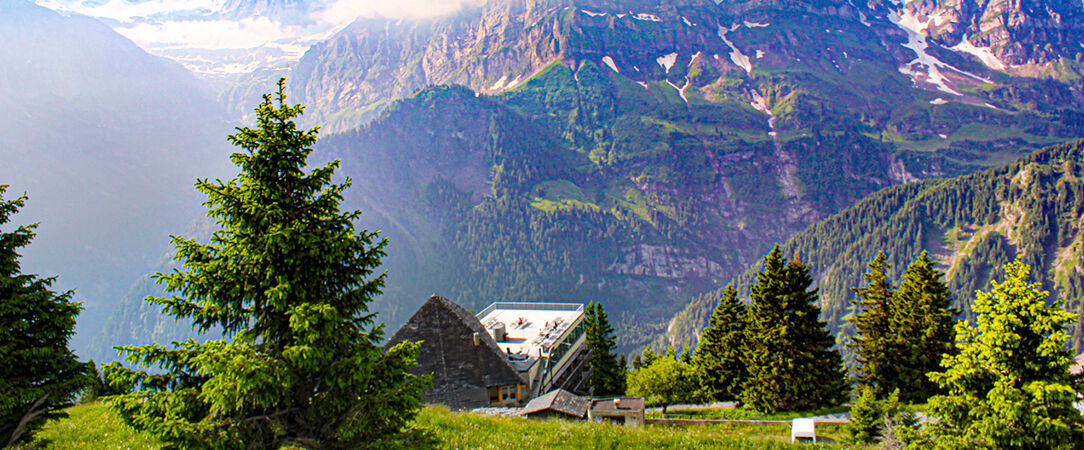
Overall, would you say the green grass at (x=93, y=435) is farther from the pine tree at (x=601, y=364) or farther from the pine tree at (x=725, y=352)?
the pine tree at (x=601, y=364)

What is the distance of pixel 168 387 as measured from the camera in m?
10.9

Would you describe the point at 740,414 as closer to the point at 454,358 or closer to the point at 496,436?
the point at 454,358

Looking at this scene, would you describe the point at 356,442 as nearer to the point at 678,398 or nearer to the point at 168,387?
the point at 168,387

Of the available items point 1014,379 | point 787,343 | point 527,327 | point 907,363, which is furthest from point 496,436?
point 527,327

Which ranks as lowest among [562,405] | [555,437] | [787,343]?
[562,405]

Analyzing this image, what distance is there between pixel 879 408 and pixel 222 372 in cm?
3465

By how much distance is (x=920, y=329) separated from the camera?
129ft

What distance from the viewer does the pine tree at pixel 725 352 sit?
144 feet

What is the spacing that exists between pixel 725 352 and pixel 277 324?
133 ft

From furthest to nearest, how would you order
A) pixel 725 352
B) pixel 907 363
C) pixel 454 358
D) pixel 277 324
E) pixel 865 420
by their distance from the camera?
pixel 454 358
pixel 725 352
pixel 907 363
pixel 865 420
pixel 277 324

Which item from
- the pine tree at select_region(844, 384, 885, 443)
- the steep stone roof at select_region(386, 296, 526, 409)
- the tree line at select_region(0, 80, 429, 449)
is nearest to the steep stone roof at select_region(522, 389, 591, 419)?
the steep stone roof at select_region(386, 296, 526, 409)

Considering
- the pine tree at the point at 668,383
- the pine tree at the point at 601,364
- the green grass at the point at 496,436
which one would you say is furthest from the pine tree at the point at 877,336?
the pine tree at the point at 601,364

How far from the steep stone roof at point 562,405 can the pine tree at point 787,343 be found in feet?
42.4

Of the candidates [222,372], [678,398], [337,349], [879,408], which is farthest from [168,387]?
[678,398]
